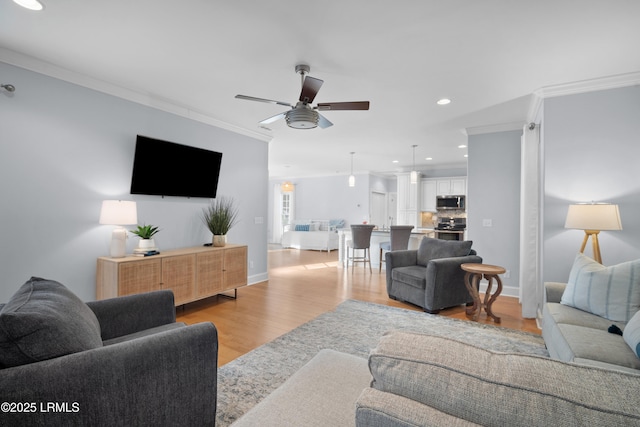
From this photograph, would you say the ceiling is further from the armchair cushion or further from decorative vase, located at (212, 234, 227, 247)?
the armchair cushion

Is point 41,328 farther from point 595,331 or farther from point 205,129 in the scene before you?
point 205,129

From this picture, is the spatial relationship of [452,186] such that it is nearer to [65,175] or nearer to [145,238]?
[145,238]

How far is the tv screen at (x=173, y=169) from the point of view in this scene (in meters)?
3.57

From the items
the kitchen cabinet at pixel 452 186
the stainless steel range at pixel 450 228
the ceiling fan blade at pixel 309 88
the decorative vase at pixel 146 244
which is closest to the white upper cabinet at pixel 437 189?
the kitchen cabinet at pixel 452 186

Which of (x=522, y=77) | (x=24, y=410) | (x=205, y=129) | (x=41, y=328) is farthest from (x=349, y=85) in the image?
(x=24, y=410)

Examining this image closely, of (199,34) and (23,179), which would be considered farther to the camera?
(23,179)

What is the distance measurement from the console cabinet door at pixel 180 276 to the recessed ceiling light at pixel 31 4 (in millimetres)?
2352

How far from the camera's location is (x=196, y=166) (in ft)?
13.6

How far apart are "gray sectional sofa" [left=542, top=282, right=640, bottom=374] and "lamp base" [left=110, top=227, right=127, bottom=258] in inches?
152

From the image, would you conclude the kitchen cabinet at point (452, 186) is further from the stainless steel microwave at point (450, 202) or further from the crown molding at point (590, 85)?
the crown molding at point (590, 85)

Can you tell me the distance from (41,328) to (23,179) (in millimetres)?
2435

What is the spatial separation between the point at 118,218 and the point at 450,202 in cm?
788

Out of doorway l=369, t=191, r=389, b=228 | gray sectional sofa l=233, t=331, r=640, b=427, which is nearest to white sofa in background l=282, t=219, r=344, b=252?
doorway l=369, t=191, r=389, b=228

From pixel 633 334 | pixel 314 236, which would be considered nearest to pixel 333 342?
pixel 633 334
